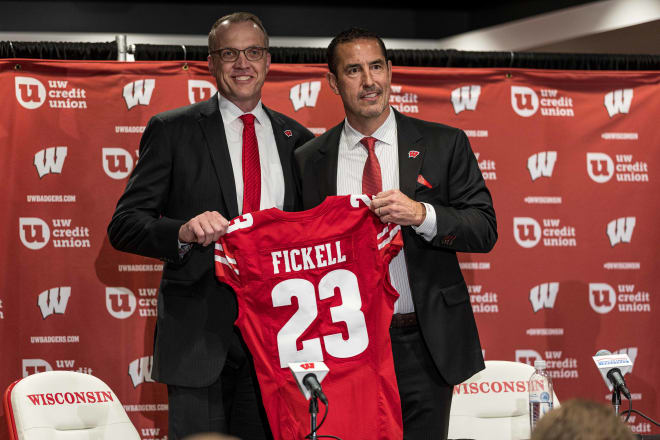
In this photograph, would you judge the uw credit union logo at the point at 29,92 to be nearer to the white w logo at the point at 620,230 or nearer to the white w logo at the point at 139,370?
the white w logo at the point at 139,370

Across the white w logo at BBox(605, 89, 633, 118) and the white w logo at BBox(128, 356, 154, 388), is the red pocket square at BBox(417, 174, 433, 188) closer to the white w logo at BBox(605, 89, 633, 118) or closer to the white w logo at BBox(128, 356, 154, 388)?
the white w logo at BBox(128, 356, 154, 388)

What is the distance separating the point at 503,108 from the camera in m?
4.54

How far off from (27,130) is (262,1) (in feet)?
11.6

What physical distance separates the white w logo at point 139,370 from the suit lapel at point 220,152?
1.77 meters

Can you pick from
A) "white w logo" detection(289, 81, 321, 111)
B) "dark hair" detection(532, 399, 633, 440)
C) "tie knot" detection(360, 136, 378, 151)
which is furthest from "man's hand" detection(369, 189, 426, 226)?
"white w logo" detection(289, 81, 321, 111)

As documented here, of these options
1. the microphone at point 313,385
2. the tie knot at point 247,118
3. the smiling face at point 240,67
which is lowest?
the microphone at point 313,385

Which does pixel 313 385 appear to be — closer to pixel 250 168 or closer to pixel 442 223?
pixel 442 223

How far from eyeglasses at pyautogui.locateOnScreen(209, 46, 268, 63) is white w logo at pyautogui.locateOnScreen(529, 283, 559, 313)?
241cm

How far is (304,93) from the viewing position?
439 centimetres

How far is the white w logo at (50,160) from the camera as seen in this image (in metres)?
4.17

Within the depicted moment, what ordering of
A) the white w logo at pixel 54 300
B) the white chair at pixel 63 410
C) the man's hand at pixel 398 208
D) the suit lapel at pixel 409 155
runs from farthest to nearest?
the white w logo at pixel 54 300, the white chair at pixel 63 410, the suit lapel at pixel 409 155, the man's hand at pixel 398 208

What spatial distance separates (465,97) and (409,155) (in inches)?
74.3

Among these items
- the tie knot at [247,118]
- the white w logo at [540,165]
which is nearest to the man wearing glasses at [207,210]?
the tie knot at [247,118]

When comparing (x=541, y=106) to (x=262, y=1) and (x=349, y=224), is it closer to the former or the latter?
(x=349, y=224)
